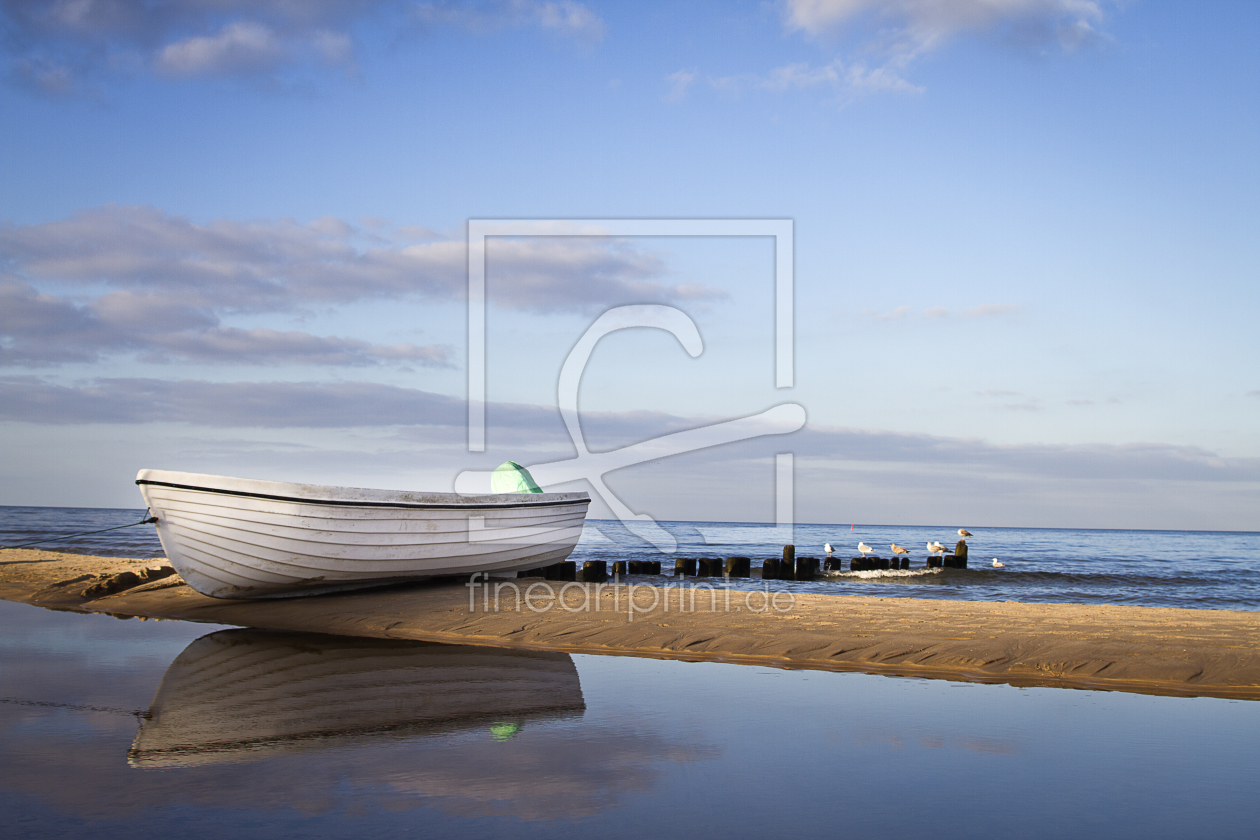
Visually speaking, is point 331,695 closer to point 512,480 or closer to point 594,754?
point 594,754

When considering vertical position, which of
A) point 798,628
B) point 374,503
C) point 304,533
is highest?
point 374,503

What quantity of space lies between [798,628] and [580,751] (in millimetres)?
4935

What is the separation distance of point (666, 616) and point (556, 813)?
21.4 ft

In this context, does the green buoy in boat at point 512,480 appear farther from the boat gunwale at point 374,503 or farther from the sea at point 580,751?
the sea at point 580,751

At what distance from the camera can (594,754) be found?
192 inches

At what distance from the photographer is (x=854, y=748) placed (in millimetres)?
5090

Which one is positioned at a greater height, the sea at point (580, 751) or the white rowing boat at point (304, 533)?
the white rowing boat at point (304, 533)

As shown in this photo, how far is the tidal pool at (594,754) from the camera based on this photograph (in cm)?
381

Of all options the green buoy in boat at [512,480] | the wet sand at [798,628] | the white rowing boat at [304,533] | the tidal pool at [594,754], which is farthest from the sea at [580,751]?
the green buoy in boat at [512,480]

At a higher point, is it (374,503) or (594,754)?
(374,503)

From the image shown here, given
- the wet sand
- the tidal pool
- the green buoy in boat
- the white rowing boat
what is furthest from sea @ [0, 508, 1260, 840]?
the green buoy in boat

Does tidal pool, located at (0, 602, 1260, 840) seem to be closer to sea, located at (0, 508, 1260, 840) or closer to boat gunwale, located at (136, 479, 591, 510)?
sea, located at (0, 508, 1260, 840)

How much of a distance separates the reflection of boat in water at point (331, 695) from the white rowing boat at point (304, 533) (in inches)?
71.5

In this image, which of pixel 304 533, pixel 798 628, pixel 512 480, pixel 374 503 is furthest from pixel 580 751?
pixel 512 480
